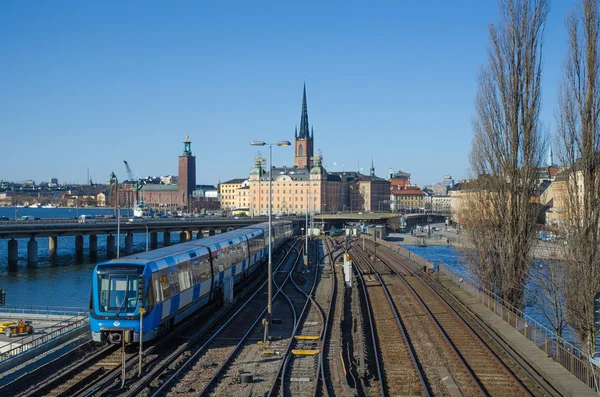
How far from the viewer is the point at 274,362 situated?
20859mm

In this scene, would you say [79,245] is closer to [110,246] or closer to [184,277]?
[110,246]

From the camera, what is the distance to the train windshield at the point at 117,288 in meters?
21.6

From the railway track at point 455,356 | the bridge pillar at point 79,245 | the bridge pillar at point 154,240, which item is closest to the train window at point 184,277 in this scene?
the railway track at point 455,356

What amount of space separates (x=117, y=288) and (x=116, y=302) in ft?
1.46

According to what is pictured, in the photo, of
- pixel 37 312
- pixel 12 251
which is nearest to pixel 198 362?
pixel 37 312

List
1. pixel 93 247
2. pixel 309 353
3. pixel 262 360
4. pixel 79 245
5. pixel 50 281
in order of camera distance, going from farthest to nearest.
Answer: pixel 93 247 → pixel 79 245 → pixel 50 281 → pixel 309 353 → pixel 262 360

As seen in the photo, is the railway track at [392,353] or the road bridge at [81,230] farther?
the road bridge at [81,230]

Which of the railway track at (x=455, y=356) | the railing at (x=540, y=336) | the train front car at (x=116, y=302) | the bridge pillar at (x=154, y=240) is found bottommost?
the bridge pillar at (x=154, y=240)

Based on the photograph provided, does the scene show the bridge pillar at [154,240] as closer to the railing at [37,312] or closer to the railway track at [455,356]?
the railing at [37,312]

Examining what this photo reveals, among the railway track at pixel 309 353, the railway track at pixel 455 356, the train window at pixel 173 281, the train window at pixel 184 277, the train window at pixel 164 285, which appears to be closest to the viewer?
the railway track at pixel 309 353

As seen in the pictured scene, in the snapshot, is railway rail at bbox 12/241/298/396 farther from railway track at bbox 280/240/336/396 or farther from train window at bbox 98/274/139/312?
railway track at bbox 280/240/336/396

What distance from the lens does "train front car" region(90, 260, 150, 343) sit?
2145 centimetres

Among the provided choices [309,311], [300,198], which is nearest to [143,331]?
[309,311]

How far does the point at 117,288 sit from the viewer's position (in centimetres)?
2172
